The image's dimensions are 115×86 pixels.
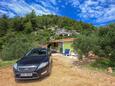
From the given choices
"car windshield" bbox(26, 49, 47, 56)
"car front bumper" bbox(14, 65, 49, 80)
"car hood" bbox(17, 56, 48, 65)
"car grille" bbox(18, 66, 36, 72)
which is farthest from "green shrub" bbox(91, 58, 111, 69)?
"car grille" bbox(18, 66, 36, 72)

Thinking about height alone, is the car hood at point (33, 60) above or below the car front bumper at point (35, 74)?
above

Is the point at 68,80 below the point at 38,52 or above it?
below

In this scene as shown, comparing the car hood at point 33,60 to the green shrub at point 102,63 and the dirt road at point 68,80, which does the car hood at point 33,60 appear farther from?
the green shrub at point 102,63

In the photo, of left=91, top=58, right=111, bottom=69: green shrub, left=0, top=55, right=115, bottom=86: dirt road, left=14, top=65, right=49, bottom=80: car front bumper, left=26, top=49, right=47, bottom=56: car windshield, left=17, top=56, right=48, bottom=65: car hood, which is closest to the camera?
left=0, top=55, right=115, bottom=86: dirt road

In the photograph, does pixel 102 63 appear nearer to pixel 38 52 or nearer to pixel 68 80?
pixel 38 52

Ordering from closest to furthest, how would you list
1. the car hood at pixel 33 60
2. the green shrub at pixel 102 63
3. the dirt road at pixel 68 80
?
the dirt road at pixel 68 80 → the car hood at pixel 33 60 → the green shrub at pixel 102 63

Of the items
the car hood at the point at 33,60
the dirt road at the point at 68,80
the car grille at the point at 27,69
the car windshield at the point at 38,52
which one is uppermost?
the car windshield at the point at 38,52

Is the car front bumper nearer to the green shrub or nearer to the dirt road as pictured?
the dirt road

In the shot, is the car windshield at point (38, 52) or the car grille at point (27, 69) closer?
the car grille at point (27, 69)

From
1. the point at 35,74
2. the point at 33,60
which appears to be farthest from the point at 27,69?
the point at 33,60

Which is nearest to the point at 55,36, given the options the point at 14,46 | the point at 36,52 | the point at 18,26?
the point at 18,26

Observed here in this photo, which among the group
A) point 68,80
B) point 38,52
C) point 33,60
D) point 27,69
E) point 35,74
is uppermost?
point 38,52

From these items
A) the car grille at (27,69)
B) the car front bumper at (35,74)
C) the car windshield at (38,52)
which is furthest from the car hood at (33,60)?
the car windshield at (38,52)

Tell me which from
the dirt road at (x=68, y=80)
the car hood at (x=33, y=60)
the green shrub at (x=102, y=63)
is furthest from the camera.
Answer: the green shrub at (x=102, y=63)
